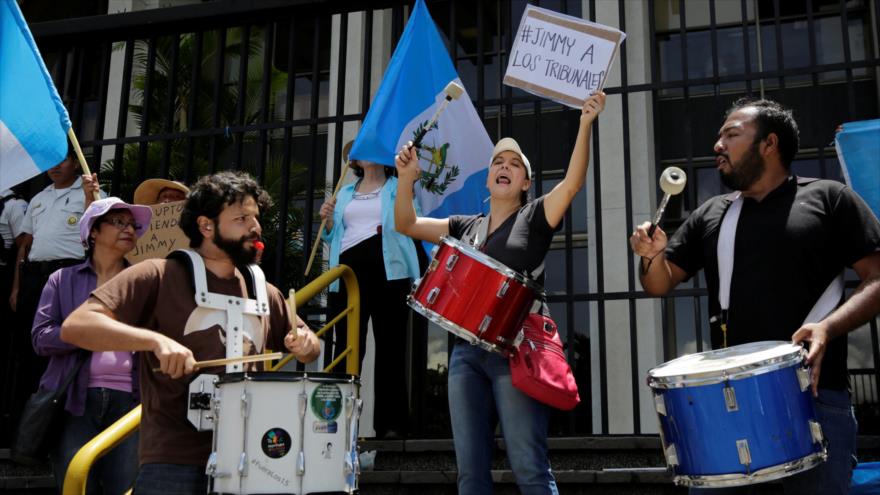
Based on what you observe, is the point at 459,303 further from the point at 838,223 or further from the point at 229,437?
the point at 838,223

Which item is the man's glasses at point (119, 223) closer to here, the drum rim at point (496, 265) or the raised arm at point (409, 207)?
the raised arm at point (409, 207)

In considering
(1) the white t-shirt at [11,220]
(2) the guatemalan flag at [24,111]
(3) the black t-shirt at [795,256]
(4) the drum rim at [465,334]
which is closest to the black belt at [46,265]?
(1) the white t-shirt at [11,220]

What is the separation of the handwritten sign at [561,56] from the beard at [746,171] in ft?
4.32

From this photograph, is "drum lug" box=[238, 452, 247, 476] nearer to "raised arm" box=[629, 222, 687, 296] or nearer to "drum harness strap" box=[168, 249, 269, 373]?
"drum harness strap" box=[168, 249, 269, 373]

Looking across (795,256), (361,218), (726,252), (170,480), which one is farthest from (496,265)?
(361,218)

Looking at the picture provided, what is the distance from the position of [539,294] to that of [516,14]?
34.9 ft

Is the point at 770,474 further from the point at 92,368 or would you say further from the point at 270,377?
the point at 92,368

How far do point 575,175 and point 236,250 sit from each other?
160 cm

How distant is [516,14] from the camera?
1429 centimetres

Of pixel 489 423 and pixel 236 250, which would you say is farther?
pixel 489 423

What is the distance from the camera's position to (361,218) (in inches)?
251

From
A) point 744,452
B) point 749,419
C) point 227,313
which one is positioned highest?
point 227,313

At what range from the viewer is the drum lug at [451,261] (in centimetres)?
432

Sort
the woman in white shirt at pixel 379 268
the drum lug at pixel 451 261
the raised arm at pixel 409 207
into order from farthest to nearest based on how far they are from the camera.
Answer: the woman in white shirt at pixel 379 268
the raised arm at pixel 409 207
the drum lug at pixel 451 261
